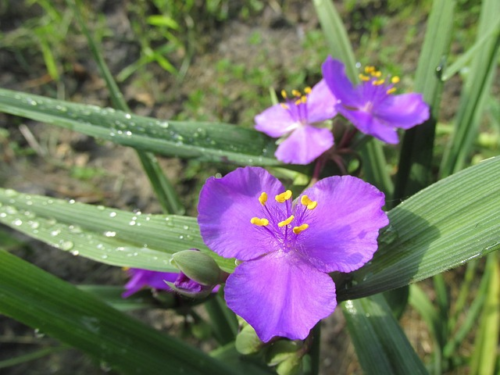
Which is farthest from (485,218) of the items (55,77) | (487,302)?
(55,77)

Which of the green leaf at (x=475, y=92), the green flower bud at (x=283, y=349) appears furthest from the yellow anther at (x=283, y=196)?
the green leaf at (x=475, y=92)

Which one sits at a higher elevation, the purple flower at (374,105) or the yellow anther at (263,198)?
the yellow anther at (263,198)

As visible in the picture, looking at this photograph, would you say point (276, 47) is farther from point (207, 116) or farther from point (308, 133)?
point (308, 133)

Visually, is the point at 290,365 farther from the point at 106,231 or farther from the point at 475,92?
the point at 475,92

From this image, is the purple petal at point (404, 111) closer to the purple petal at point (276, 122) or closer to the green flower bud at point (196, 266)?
the purple petal at point (276, 122)

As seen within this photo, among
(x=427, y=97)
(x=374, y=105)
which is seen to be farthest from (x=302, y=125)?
(x=427, y=97)
